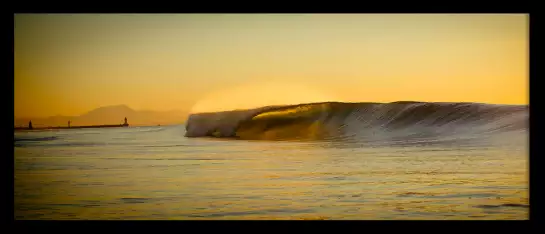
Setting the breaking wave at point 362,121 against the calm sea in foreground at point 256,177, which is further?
the breaking wave at point 362,121

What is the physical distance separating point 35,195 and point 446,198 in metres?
2.56

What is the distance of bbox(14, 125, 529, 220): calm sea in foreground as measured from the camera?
445cm

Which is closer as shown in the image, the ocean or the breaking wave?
the ocean

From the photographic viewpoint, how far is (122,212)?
14.7 ft

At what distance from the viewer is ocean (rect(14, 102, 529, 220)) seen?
4461 mm

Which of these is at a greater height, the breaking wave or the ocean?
the breaking wave

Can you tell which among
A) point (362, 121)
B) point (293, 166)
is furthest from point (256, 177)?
point (362, 121)

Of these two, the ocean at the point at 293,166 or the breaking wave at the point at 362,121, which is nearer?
the ocean at the point at 293,166

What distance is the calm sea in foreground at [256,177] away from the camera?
14.6 ft

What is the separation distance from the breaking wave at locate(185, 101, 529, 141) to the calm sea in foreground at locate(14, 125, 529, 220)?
7cm

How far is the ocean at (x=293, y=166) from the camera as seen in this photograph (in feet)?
14.6

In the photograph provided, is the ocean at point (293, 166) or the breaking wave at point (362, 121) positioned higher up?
the breaking wave at point (362, 121)
